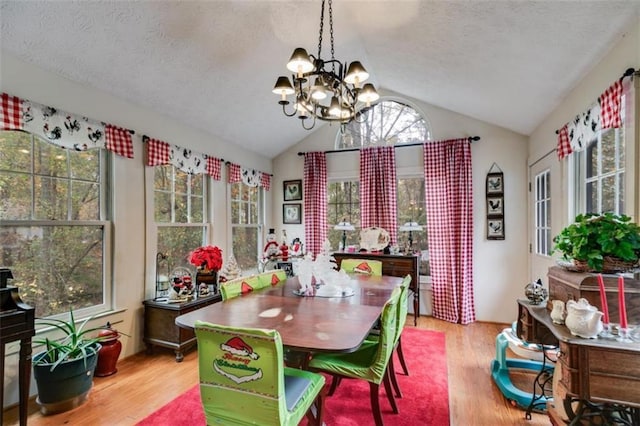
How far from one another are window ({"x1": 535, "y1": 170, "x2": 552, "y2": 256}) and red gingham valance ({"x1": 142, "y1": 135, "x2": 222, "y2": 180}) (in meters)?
3.66

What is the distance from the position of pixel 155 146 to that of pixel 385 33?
2386mm

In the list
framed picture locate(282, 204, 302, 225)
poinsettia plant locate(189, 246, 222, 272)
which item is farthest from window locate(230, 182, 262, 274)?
poinsettia plant locate(189, 246, 222, 272)

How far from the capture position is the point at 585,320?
1473 millimetres

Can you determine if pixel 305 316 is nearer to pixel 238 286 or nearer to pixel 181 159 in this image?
pixel 238 286

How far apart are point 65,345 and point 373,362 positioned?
2.15 metres

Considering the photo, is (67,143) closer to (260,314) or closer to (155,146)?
(155,146)

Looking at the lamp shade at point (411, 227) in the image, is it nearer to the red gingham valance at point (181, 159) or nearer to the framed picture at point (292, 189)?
the framed picture at point (292, 189)

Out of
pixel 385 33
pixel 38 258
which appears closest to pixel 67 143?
pixel 38 258

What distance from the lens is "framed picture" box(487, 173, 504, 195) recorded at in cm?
408

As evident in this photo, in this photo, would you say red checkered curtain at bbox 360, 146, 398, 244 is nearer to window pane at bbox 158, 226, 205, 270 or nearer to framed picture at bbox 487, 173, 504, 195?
framed picture at bbox 487, 173, 504, 195

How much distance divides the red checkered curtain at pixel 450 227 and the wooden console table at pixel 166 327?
2.98m

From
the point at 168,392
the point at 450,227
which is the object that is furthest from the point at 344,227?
the point at 168,392

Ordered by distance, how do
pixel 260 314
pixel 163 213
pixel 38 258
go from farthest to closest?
pixel 163 213 < pixel 38 258 < pixel 260 314

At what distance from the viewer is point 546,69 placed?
8.07 feet
